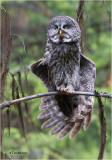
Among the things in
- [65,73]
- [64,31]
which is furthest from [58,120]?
[64,31]

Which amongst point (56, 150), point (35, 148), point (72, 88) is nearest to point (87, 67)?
point (72, 88)

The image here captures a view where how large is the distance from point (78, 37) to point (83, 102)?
66cm

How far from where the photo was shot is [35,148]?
180 inches

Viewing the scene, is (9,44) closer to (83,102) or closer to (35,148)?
(83,102)

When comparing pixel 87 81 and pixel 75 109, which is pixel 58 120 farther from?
pixel 87 81

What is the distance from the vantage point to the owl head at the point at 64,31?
3.27 meters

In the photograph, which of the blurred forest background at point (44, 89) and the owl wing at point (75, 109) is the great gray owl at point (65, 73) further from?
the blurred forest background at point (44, 89)

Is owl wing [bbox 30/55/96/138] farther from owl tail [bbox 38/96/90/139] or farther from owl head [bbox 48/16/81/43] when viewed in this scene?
owl head [bbox 48/16/81/43]

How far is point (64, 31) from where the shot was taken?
3.31 meters

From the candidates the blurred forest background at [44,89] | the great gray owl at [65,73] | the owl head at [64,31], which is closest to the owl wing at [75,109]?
the great gray owl at [65,73]

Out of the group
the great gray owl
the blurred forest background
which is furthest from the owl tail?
the blurred forest background

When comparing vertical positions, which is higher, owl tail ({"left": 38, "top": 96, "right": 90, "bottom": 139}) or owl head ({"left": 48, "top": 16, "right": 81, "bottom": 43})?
owl head ({"left": 48, "top": 16, "right": 81, "bottom": 43})

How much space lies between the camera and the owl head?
3268 mm

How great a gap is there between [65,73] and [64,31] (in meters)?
0.42
